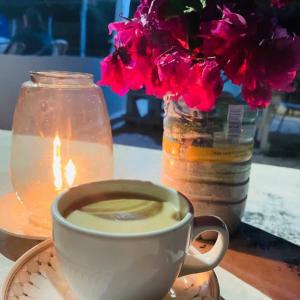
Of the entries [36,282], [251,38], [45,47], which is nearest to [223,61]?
[251,38]

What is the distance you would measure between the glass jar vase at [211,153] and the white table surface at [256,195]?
0.08 m

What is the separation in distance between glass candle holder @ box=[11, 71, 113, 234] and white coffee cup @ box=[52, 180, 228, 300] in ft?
0.48

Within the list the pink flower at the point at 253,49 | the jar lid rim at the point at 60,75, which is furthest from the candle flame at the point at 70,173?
the pink flower at the point at 253,49

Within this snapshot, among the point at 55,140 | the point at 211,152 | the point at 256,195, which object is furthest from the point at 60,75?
the point at 256,195

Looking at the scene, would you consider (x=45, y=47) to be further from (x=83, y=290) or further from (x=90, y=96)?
(x=83, y=290)

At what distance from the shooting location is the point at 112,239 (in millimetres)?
284

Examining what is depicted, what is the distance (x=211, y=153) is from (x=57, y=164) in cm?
18

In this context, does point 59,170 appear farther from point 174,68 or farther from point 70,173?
point 174,68

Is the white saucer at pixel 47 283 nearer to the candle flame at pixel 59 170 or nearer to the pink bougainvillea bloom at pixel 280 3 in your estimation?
the candle flame at pixel 59 170

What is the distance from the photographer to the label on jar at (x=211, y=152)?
1.44 ft

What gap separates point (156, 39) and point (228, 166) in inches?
6.0

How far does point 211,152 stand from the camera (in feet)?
1.45

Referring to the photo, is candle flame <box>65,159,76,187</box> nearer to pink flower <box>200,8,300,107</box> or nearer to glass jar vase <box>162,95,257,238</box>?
glass jar vase <box>162,95,257,238</box>

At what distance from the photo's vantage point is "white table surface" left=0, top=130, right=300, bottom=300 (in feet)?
A: 1.29
